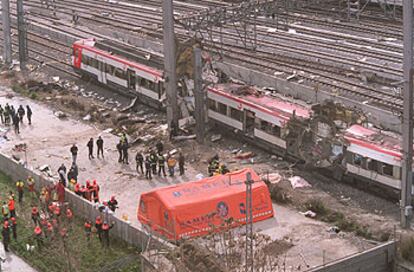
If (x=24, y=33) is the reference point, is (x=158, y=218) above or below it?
below

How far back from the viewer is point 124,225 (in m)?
28.2

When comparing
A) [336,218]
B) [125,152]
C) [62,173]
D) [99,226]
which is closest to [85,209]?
[99,226]

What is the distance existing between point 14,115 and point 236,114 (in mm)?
9773

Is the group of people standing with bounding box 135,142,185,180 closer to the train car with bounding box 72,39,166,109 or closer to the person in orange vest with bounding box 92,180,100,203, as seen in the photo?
the person in orange vest with bounding box 92,180,100,203

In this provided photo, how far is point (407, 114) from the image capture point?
27609 mm

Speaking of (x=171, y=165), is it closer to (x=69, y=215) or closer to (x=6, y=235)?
(x=69, y=215)

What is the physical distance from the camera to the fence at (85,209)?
27516mm

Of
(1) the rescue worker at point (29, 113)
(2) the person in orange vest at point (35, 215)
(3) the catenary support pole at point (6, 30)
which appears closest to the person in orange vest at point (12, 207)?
(2) the person in orange vest at point (35, 215)

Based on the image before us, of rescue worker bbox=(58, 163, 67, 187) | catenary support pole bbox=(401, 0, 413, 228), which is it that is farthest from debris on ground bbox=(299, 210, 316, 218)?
rescue worker bbox=(58, 163, 67, 187)

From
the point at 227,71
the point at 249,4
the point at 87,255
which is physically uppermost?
the point at 249,4

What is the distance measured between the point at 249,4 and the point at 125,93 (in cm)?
706

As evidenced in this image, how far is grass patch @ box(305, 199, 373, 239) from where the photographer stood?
28348 mm

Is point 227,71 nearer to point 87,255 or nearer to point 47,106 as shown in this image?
point 47,106

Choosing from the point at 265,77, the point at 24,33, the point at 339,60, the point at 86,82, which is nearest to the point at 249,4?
the point at 265,77
